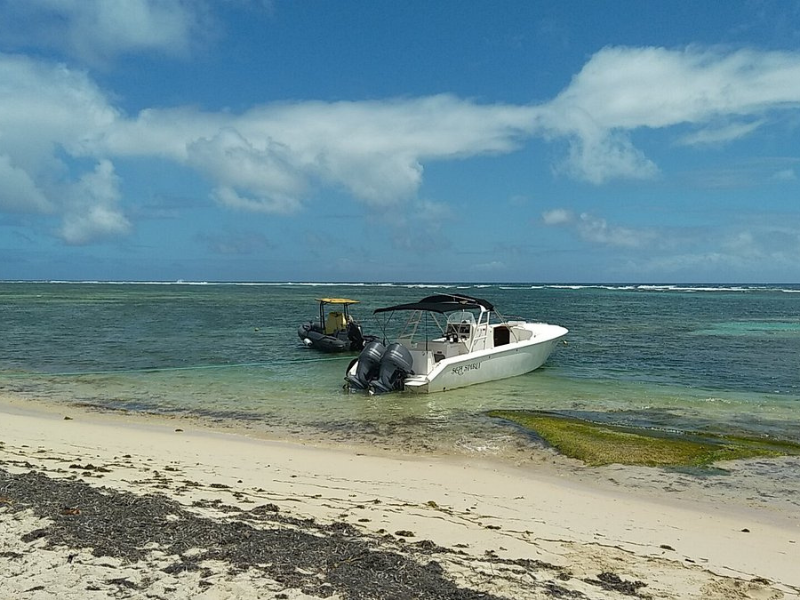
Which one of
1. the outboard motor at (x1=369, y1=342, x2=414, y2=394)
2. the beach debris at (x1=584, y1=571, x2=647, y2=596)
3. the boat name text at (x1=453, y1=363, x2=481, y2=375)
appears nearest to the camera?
the beach debris at (x1=584, y1=571, x2=647, y2=596)

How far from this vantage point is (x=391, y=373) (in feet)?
54.9

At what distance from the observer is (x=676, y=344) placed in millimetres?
29672

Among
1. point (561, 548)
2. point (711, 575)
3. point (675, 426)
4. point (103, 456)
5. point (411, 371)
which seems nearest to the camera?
point (711, 575)

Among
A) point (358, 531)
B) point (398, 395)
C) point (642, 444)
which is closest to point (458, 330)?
point (398, 395)

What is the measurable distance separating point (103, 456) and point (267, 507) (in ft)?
12.9

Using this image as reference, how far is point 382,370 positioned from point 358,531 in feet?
34.9

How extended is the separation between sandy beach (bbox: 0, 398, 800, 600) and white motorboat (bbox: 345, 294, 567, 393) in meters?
6.64

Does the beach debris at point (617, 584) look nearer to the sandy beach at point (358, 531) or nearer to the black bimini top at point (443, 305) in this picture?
the sandy beach at point (358, 531)

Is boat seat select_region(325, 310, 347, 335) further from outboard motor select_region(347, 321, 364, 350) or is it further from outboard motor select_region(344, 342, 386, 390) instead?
outboard motor select_region(344, 342, 386, 390)

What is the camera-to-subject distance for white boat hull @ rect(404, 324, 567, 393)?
55.2ft

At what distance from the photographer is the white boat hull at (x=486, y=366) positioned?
16.8 meters

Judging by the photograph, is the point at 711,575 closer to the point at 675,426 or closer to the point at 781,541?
the point at 781,541

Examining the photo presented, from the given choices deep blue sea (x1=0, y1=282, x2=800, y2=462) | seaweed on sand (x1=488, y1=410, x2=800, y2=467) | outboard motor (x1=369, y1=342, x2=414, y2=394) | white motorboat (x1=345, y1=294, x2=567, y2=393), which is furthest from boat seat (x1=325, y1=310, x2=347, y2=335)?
seaweed on sand (x1=488, y1=410, x2=800, y2=467)

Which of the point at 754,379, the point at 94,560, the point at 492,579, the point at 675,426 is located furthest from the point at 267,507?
the point at 754,379
